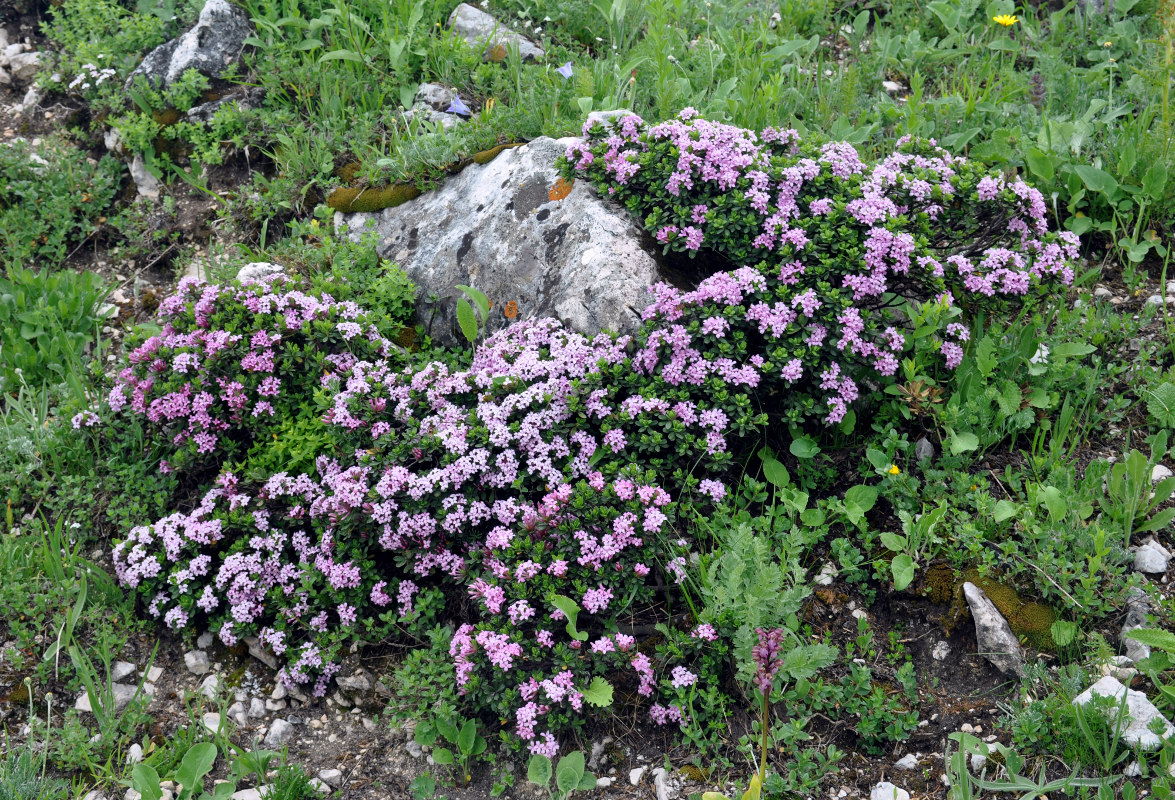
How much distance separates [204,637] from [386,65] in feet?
14.6

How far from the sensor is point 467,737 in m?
3.50

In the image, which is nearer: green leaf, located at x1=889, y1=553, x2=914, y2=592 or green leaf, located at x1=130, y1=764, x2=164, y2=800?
green leaf, located at x1=130, y1=764, x2=164, y2=800

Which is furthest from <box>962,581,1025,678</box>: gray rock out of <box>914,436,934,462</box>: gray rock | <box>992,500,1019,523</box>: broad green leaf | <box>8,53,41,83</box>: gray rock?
<box>8,53,41,83</box>: gray rock

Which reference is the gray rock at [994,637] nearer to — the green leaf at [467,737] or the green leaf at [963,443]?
the green leaf at [963,443]

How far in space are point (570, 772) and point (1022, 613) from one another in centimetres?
196

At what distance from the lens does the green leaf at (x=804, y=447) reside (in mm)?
4137

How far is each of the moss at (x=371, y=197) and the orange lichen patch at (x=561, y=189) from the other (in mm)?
1120

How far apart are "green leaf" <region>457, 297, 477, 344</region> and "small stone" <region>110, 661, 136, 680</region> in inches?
90.2

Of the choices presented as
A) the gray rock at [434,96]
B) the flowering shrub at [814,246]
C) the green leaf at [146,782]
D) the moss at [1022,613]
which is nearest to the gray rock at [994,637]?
the moss at [1022,613]

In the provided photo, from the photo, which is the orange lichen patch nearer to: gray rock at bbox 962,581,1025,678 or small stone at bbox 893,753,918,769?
gray rock at bbox 962,581,1025,678

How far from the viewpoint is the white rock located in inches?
125

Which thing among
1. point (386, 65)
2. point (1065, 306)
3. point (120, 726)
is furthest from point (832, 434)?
point (386, 65)

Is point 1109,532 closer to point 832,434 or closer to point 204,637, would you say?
point 832,434

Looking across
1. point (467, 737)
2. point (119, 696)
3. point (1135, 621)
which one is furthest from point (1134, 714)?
point (119, 696)
